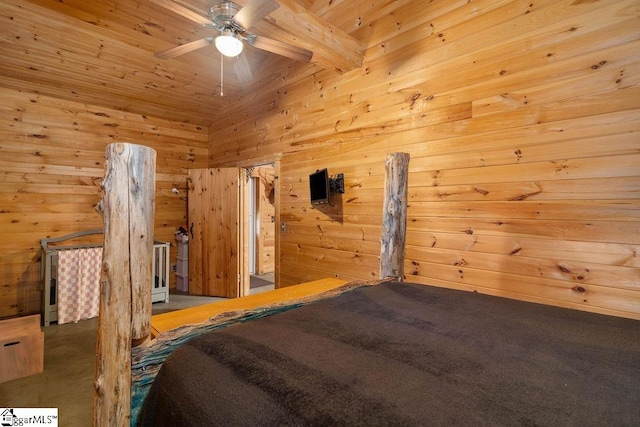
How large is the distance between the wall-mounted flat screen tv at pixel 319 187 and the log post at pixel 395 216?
A: 118 centimetres

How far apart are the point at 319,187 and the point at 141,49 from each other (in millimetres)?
2731

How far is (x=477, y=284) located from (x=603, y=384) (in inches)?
60.0

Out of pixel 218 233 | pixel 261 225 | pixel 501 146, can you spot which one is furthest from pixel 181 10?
pixel 261 225

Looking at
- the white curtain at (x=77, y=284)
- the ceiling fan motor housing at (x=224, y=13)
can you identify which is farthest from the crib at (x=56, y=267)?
the ceiling fan motor housing at (x=224, y=13)

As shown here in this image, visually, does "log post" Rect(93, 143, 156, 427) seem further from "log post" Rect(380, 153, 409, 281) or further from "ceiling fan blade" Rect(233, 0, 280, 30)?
"log post" Rect(380, 153, 409, 281)

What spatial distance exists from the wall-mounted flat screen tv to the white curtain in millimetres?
2718

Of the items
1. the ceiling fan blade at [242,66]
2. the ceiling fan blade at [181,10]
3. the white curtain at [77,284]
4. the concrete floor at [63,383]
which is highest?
the ceiling fan blade at [242,66]

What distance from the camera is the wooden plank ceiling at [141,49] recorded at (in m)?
2.82

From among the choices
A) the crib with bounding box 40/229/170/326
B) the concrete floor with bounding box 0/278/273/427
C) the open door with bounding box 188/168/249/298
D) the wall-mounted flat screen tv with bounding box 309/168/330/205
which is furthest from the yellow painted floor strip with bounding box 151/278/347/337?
the open door with bounding box 188/168/249/298

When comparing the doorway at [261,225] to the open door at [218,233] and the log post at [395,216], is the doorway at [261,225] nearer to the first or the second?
the open door at [218,233]

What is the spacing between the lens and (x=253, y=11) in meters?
1.98

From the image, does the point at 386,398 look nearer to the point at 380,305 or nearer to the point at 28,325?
the point at 380,305

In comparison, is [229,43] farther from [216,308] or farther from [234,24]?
[216,308]

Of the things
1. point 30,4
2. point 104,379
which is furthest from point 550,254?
point 30,4
